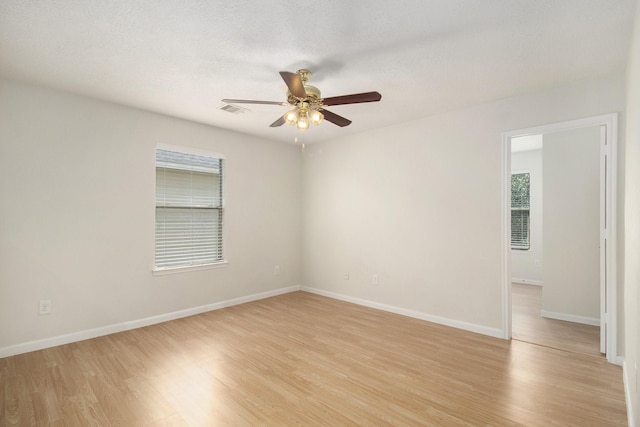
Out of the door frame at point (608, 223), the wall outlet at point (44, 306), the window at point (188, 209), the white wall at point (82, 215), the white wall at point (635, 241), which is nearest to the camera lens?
the white wall at point (635, 241)

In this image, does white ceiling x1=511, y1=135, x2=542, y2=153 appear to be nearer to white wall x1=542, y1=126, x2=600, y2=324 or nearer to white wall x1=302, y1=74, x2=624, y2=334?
white wall x1=542, y1=126, x2=600, y2=324

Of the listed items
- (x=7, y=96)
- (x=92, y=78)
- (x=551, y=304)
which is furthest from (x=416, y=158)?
(x=7, y=96)

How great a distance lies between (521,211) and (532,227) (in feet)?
1.28

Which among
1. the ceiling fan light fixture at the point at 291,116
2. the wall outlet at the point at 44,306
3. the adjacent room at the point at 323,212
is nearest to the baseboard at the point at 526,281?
the adjacent room at the point at 323,212

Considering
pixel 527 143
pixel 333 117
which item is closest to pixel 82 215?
pixel 333 117

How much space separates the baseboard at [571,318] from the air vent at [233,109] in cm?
476

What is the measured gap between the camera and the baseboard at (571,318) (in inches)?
151

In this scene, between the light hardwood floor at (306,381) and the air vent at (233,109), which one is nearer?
the light hardwood floor at (306,381)

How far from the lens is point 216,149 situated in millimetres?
4520

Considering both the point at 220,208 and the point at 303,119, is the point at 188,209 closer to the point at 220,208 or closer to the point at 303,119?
the point at 220,208

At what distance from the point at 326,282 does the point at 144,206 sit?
2999 mm

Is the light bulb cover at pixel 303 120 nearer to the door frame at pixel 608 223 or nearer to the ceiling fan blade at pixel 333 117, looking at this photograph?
the ceiling fan blade at pixel 333 117

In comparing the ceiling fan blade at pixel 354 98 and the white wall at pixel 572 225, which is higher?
the ceiling fan blade at pixel 354 98

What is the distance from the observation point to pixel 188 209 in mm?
4289
